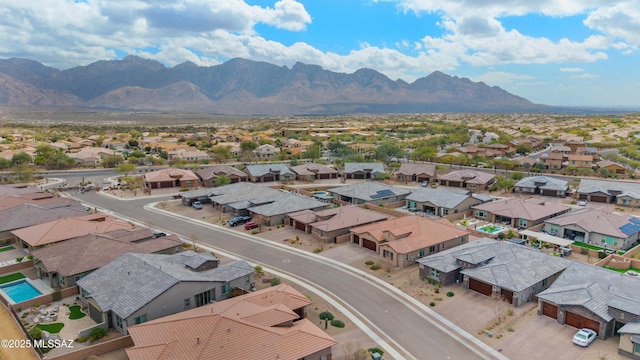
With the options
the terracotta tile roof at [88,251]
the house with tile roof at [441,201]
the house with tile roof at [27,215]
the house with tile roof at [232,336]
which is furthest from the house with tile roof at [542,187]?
the house with tile roof at [27,215]

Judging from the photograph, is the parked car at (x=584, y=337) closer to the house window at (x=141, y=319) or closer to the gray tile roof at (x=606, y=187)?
the house window at (x=141, y=319)

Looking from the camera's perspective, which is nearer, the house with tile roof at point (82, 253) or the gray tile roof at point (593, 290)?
the gray tile roof at point (593, 290)

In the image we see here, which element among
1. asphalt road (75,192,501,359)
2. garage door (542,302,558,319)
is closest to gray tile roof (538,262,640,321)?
garage door (542,302,558,319)

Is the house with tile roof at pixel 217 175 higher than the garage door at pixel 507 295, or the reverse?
the house with tile roof at pixel 217 175

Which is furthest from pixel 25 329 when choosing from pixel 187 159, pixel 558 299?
pixel 187 159

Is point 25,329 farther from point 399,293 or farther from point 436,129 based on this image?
point 436,129

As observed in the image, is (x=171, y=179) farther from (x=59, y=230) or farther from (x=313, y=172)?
(x=59, y=230)

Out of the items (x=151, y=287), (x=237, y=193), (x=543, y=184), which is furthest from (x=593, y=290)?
(x=237, y=193)
